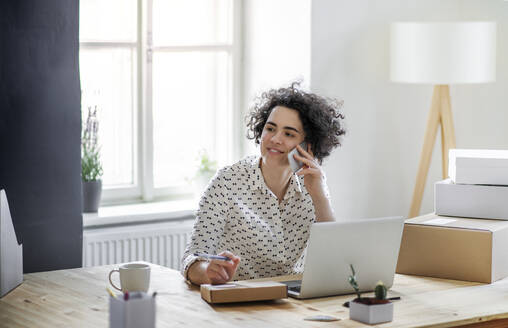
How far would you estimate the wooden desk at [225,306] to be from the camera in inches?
84.3

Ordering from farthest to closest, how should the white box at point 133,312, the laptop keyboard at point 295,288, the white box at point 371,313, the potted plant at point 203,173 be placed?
the potted plant at point 203,173 < the laptop keyboard at point 295,288 < the white box at point 371,313 < the white box at point 133,312

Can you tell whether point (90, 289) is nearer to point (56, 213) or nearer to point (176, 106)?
point (56, 213)

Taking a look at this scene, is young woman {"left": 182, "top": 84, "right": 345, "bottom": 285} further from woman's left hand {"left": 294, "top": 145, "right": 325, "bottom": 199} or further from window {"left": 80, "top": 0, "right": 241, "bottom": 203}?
window {"left": 80, "top": 0, "right": 241, "bottom": 203}

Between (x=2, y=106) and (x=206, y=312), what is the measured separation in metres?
1.21

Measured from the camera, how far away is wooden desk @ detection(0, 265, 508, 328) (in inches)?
84.3

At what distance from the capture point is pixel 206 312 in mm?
2219

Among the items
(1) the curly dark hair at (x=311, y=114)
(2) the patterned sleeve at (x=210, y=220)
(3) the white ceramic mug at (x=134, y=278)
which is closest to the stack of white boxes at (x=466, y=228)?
(1) the curly dark hair at (x=311, y=114)

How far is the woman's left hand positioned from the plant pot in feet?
4.50

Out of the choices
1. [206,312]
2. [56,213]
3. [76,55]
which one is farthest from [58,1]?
[206,312]

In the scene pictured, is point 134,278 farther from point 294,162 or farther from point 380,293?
point 294,162

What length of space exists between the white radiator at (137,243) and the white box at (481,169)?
1493 millimetres

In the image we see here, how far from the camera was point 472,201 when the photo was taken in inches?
116

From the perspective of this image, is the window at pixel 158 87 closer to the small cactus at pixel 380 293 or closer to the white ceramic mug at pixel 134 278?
the white ceramic mug at pixel 134 278

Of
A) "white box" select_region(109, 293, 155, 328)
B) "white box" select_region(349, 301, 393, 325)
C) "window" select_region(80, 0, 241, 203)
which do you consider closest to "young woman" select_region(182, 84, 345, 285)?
"white box" select_region(349, 301, 393, 325)
